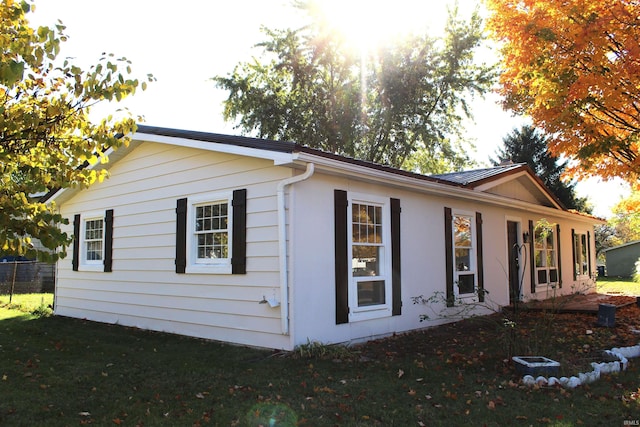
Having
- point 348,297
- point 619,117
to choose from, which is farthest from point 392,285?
point 619,117

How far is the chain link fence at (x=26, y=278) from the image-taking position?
603 inches

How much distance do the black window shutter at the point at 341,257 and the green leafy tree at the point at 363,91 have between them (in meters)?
17.5

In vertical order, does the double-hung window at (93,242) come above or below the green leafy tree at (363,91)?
Result: below

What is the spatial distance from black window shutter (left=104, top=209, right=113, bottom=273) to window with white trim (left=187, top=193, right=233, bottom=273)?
112 inches

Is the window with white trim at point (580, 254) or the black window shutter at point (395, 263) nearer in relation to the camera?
the black window shutter at point (395, 263)

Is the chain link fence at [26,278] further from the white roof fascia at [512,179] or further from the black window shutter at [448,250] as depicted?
the white roof fascia at [512,179]

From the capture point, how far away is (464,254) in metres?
10.4

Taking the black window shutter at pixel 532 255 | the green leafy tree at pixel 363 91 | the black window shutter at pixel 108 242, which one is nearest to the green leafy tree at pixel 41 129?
the black window shutter at pixel 108 242

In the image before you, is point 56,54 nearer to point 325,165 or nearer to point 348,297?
point 325,165

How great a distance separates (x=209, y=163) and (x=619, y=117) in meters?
8.01

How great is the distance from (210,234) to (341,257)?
2323 millimetres

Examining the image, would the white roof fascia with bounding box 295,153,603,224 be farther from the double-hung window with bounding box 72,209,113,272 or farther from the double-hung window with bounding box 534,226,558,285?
the double-hung window with bounding box 72,209,113,272

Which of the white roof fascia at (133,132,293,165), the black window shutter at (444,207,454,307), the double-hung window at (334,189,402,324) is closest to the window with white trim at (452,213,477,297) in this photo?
the black window shutter at (444,207,454,307)

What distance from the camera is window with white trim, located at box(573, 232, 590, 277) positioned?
1586 cm
